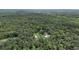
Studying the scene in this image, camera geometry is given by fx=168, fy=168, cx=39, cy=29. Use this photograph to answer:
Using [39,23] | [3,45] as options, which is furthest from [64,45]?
[3,45]

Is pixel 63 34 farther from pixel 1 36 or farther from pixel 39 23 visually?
pixel 1 36
